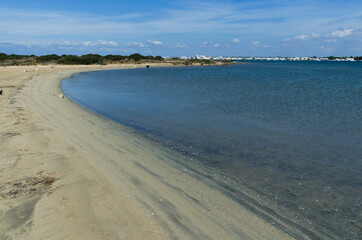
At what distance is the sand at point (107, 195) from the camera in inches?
180

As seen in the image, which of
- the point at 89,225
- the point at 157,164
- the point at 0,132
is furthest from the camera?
the point at 0,132

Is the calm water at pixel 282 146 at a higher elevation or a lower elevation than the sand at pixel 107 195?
lower

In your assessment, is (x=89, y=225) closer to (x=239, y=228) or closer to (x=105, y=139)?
(x=239, y=228)

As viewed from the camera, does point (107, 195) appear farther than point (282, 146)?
No

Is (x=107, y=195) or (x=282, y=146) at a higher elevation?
(x=107, y=195)

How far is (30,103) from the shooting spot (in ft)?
54.5

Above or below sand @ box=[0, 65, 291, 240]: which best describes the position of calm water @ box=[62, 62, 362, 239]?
below

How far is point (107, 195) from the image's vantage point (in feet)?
18.6

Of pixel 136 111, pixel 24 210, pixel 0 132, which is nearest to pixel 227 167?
pixel 24 210

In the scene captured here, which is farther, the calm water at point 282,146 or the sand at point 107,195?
the calm water at point 282,146

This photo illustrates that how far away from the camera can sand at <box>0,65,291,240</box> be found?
456 cm

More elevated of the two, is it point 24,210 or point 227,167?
point 24,210

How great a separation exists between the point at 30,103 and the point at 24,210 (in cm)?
1379

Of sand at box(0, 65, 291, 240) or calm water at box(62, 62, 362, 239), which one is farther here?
calm water at box(62, 62, 362, 239)
